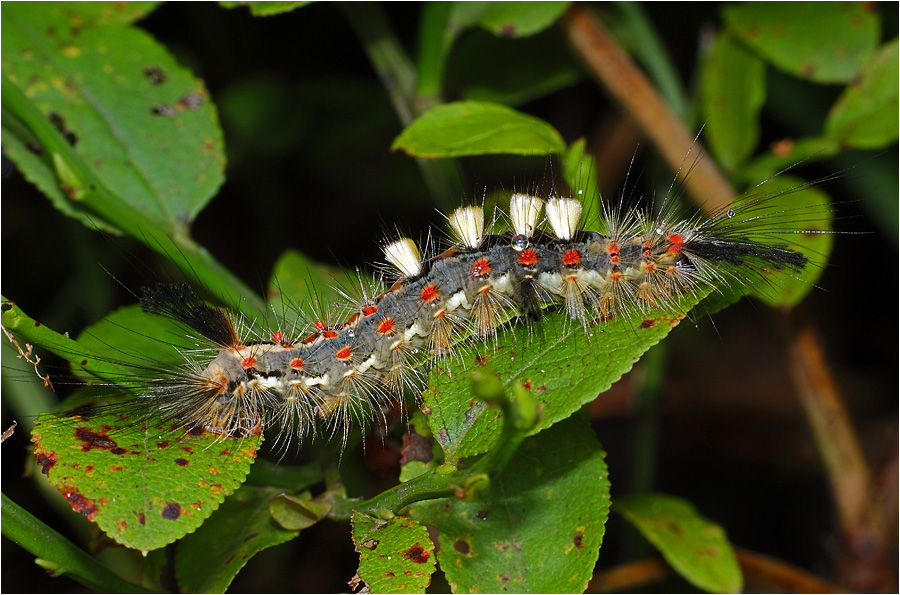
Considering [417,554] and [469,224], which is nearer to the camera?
[417,554]

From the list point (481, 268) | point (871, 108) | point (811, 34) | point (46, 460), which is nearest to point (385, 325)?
point (481, 268)

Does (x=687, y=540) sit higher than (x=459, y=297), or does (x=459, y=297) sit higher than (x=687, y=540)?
(x=459, y=297)

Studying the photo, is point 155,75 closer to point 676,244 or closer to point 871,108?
point 676,244

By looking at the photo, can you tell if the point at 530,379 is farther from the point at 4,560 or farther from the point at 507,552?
the point at 4,560

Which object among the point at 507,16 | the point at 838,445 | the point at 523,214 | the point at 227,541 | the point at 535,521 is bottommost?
the point at 838,445

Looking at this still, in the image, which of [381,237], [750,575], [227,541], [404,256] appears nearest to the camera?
[227,541]

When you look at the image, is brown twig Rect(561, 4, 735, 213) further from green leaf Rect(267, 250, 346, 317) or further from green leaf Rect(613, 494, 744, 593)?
green leaf Rect(267, 250, 346, 317)

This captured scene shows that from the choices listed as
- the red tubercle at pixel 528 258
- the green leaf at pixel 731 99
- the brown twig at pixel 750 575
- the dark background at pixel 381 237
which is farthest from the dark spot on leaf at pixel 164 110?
the brown twig at pixel 750 575

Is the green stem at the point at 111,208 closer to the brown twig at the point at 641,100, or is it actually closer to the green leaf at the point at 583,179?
the green leaf at the point at 583,179
